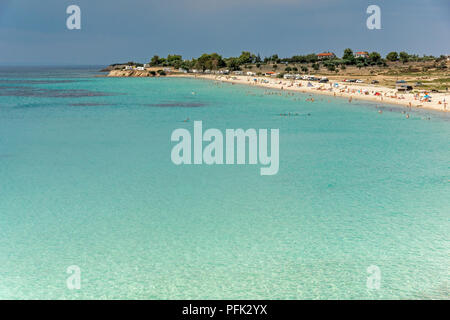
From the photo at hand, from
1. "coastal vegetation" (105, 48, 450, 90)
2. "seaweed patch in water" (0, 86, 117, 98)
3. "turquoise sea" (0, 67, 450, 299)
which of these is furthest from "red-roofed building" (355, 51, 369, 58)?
"turquoise sea" (0, 67, 450, 299)

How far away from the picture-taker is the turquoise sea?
1017 centimetres

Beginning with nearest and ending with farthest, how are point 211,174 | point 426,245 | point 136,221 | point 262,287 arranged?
point 262,287, point 426,245, point 136,221, point 211,174

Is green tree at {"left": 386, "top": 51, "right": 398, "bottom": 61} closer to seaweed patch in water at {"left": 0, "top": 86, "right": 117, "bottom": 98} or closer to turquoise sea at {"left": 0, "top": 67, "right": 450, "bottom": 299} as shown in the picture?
seaweed patch in water at {"left": 0, "top": 86, "right": 117, "bottom": 98}

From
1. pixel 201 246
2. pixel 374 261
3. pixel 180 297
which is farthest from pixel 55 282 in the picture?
pixel 374 261

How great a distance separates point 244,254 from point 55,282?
187 inches

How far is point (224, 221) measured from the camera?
1415cm

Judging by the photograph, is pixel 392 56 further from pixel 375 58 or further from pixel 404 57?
pixel 375 58

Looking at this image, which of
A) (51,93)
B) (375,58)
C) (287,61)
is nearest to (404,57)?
(375,58)

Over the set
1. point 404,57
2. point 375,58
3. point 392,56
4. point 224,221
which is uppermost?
point 392,56

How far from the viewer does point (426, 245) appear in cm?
1205

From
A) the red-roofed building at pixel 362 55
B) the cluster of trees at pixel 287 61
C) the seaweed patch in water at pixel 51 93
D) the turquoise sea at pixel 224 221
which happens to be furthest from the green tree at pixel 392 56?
the turquoise sea at pixel 224 221

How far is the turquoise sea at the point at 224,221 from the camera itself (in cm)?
1017

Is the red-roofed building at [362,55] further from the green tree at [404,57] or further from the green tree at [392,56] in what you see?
the green tree at [404,57]
